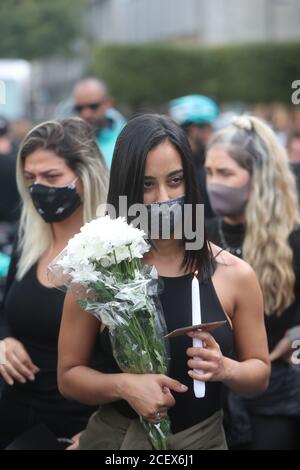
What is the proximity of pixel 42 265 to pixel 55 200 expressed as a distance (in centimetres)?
28

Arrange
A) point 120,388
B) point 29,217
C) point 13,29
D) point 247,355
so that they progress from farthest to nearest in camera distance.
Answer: point 13,29 < point 29,217 < point 247,355 < point 120,388

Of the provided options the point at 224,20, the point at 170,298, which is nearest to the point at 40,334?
the point at 170,298

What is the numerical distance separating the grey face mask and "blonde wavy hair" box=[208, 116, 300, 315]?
0.13ft

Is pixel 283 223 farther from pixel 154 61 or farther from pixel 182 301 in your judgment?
pixel 154 61

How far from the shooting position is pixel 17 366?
11.8 feet

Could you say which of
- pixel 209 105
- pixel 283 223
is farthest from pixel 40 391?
pixel 209 105

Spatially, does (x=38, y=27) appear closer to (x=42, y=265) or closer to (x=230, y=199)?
(x=230, y=199)

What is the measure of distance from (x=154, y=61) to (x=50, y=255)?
26.1 meters

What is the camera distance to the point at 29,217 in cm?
390

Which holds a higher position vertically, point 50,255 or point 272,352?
point 50,255

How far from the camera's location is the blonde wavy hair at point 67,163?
375cm

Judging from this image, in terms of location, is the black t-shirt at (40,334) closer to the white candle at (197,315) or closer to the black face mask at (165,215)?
the black face mask at (165,215)

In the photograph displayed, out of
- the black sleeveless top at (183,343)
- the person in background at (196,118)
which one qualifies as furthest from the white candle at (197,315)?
the person in background at (196,118)

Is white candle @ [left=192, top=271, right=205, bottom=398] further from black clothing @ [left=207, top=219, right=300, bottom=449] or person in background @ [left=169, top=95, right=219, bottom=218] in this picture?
person in background @ [left=169, top=95, right=219, bottom=218]
